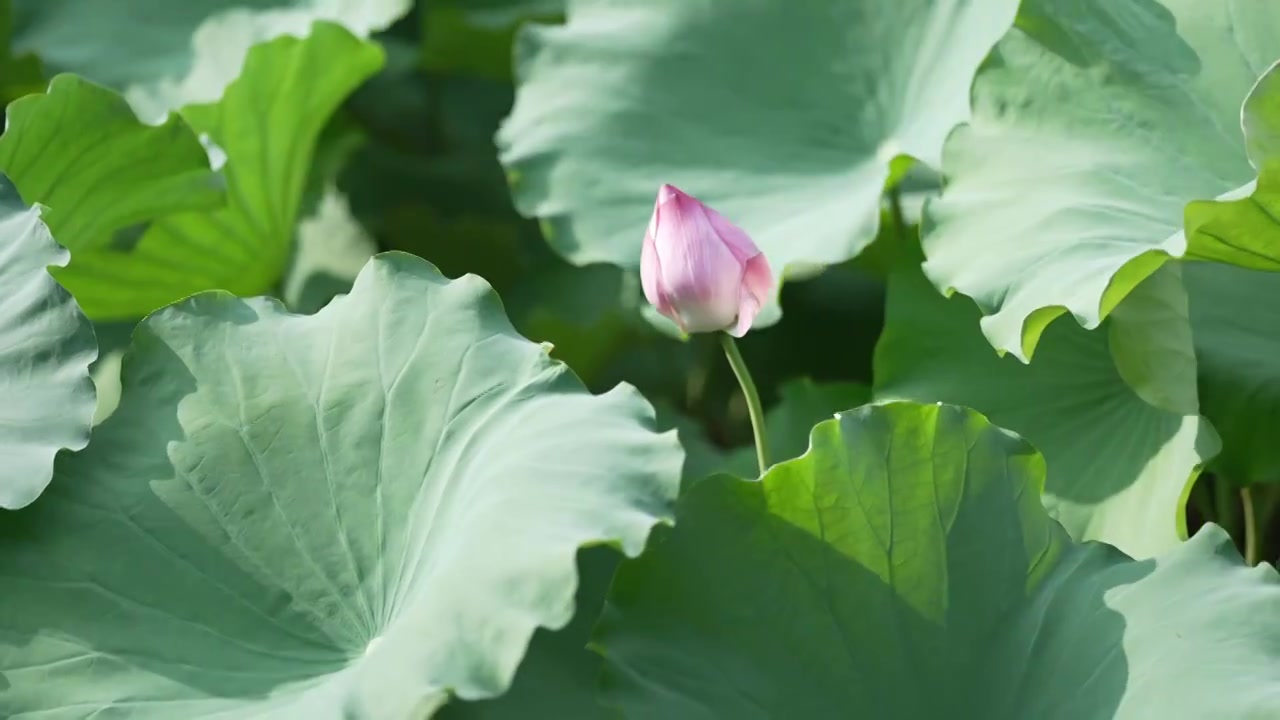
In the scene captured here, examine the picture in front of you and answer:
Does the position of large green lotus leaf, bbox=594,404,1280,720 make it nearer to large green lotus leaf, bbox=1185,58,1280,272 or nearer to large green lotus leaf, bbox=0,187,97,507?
large green lotus leaf, bbox=1185,58,1280,272

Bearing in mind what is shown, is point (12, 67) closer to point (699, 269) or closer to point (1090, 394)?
point (699, 269)

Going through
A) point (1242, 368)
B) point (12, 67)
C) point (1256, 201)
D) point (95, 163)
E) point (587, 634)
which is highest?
point (1256, 201)

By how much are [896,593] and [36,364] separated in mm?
542

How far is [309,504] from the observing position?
912 millimetres

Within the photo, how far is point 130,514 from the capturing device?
2.99 ft

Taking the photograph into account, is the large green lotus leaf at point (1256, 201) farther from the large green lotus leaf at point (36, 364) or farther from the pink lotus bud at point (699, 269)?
the large green lotus leaf at point (36, 364)

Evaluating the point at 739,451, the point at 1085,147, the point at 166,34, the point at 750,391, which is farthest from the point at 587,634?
the point at 166,34

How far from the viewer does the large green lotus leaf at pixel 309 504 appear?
79 centimetres

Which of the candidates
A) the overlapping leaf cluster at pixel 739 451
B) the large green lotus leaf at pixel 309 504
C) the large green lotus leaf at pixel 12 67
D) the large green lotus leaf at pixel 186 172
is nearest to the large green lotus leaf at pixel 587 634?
the overlapping leaf cluster at pixel 739 451

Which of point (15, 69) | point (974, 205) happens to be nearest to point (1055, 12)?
point (974, 205)

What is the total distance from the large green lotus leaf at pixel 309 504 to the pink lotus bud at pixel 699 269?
78mm

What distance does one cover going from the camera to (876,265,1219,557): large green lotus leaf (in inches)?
38.7

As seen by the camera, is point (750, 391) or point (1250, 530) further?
point (1250, 530)

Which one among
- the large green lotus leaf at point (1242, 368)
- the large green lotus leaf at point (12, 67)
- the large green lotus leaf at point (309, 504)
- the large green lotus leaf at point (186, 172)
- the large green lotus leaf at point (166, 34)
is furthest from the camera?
the large green lotus leaf at point (12, 67)
